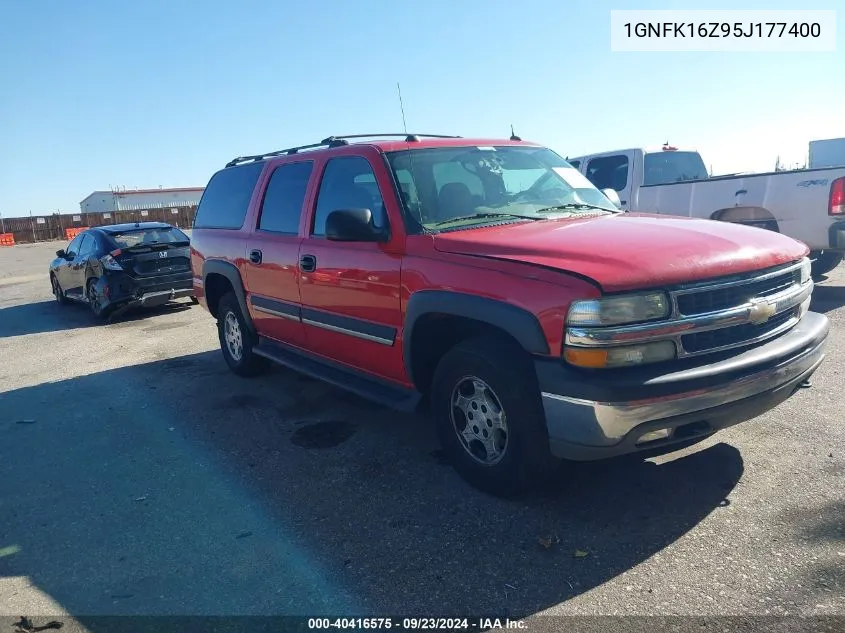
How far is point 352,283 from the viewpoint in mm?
4484

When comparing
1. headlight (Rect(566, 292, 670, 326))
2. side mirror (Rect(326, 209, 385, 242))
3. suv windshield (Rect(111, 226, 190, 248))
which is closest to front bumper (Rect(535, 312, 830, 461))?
headlight (Rect(566, 292, 670, 326))

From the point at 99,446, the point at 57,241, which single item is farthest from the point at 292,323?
the point at 57,241

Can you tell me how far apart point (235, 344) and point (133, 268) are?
4.84 metres

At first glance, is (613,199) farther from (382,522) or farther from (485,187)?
(382,522)

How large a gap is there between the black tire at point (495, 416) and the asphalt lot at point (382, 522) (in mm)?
189

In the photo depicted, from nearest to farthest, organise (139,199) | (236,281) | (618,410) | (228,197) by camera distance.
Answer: (618,410) < (236,281) < (228,197) < (139,199)

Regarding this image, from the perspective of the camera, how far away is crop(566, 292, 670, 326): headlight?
301 centimetres

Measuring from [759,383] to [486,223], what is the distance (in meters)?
1.78

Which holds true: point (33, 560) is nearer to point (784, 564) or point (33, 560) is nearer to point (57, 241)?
point (784, 564)

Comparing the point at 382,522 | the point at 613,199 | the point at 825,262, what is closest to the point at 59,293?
the point at 613,199

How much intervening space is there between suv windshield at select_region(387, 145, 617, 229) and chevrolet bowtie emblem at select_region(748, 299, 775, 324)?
1419 mm

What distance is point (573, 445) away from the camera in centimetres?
309

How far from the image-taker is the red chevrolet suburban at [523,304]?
305cm

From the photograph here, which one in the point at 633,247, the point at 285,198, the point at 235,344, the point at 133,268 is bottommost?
the point at 235,344
